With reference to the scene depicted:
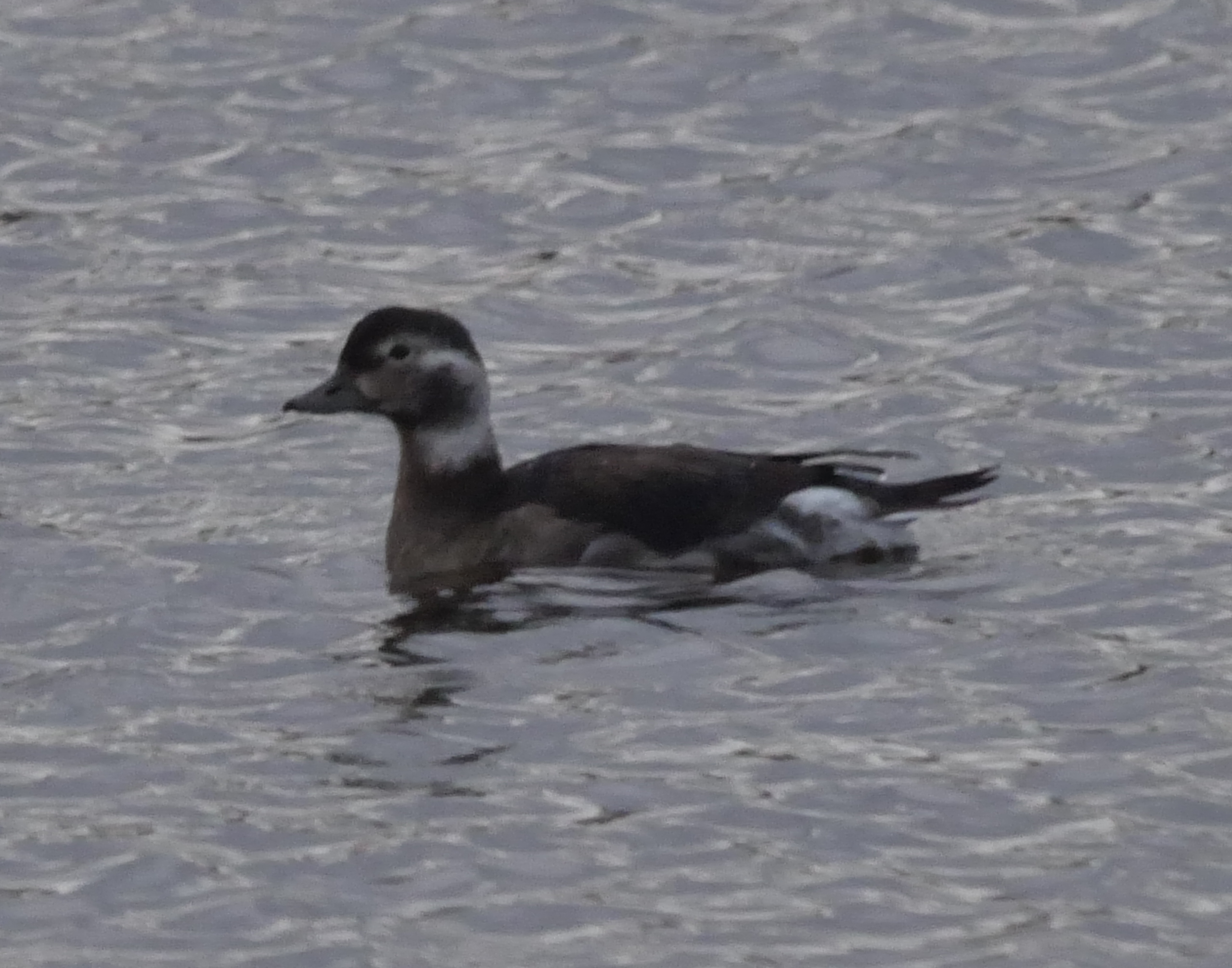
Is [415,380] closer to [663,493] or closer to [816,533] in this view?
[663,493]

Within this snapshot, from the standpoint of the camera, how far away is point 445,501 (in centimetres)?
1234

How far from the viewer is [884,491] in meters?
12.2

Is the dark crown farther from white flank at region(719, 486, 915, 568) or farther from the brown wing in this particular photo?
white flank at region(719, 486, 915, 568)

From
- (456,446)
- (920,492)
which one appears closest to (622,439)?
(456,446)

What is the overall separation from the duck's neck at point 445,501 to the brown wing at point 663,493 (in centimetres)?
18

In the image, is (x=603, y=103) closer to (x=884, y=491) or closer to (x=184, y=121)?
(x=184, y=121)

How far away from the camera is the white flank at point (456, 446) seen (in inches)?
491

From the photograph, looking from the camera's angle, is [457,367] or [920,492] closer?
[920,492]

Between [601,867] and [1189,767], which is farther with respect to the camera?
[1189,767]

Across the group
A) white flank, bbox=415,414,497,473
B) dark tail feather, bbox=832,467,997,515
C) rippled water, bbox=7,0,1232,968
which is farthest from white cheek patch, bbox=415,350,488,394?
dark tail feather, bbox=832,467,997,515

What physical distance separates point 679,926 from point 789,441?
4.93 meters

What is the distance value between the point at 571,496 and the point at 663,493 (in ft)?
0.99

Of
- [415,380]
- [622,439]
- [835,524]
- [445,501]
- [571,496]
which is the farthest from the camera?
[622,439]

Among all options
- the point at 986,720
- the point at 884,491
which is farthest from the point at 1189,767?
the point at 884,491
